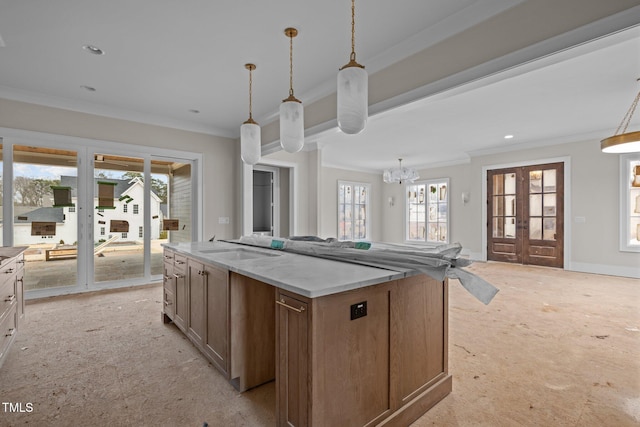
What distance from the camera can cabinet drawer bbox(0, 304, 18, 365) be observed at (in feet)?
6.75

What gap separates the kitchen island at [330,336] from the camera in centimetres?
131

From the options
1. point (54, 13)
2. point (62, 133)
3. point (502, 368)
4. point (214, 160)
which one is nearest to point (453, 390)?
point (502, 368)

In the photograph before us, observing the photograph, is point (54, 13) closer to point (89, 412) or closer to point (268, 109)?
point (268, 109)

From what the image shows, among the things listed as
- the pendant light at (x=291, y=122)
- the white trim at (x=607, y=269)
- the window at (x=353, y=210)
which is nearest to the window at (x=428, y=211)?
the window at (x=353, y=210)

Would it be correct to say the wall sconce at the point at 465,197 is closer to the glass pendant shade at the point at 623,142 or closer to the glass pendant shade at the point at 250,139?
the glass pendant shade at the point at 623,142

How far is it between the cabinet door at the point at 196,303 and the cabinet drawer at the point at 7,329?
1.16m

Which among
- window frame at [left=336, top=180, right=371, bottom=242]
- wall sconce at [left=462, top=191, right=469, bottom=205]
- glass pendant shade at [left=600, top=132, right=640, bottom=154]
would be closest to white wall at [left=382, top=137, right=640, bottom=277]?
wall sconce at [left=462, top=191, right=469, bottom=205]

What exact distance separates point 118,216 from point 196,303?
10.2 ft

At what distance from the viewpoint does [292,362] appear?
4.53 ft

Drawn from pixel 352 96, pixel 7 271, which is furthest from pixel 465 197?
pixel 7 271

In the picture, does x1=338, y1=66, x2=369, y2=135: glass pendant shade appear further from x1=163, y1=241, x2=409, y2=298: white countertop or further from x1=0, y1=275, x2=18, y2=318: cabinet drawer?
x1=0, y1=275, x2=18, y2=318: cabinet drawer

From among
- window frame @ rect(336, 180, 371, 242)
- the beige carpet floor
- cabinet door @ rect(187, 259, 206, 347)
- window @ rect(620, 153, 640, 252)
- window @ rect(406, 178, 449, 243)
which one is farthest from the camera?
window frame @ rect(336, 180, 371, 242)

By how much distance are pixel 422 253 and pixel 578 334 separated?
238cm

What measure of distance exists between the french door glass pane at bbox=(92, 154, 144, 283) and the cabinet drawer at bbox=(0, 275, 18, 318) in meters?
2.17
